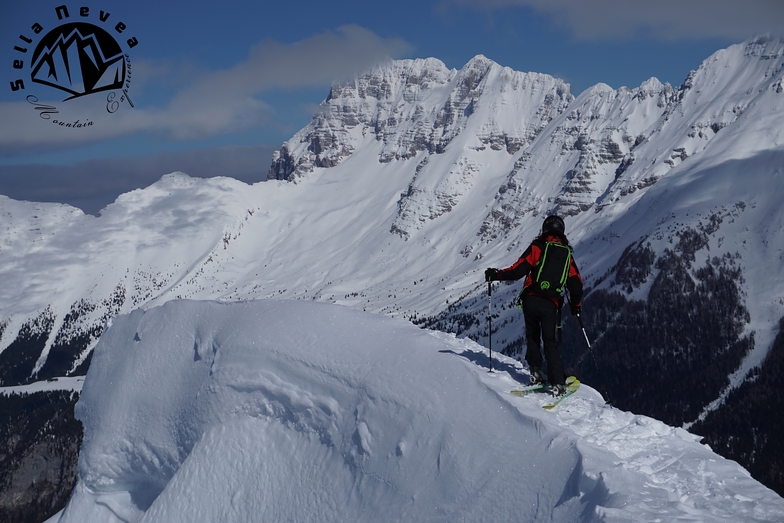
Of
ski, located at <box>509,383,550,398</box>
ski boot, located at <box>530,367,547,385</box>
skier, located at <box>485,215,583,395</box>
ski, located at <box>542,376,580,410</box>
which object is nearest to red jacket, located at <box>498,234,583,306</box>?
skier, located at <box>485,215,583,395</box>

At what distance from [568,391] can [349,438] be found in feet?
13.7

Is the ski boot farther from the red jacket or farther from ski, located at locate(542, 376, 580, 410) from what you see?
the red jacket

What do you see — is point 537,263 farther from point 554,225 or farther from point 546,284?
point 554,225

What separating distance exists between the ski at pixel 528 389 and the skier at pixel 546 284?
9.9 inches

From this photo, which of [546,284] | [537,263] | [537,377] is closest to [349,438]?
[537,377]

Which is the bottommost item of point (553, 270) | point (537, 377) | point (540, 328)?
point (537, 377)

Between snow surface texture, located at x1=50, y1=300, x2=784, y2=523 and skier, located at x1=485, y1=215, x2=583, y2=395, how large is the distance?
0.78 meters

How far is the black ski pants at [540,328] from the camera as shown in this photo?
12305mm

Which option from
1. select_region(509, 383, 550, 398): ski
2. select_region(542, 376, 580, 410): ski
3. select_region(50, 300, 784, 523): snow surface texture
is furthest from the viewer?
select_region(509, 383, 550, 398): ski

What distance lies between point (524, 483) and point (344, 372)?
3798mm

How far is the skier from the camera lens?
12.5m

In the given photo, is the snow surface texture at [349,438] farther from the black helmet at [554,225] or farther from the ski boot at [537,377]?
the black helmet at [554,225]

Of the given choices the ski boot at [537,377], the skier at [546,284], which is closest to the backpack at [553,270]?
the skier at [546,284]

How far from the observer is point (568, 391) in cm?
1180
